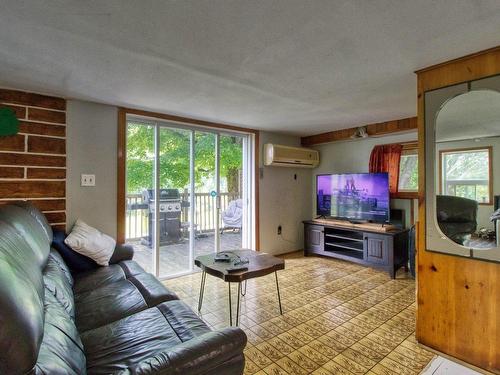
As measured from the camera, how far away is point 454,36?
5.09ft

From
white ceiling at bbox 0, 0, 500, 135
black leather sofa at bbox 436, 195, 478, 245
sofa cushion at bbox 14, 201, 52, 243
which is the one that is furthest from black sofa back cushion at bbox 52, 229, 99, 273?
black leather sofa at bbox 436, 195, 478, 245

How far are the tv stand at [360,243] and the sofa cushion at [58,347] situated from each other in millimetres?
3372

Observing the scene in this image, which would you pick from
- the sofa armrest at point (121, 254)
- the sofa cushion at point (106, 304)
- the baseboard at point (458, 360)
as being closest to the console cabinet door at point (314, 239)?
the baseboard at point (458, 360)

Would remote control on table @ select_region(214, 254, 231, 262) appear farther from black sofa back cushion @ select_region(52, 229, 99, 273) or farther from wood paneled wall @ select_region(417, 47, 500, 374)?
wood paneled wall @ select_region(417, 47, 500, 374)

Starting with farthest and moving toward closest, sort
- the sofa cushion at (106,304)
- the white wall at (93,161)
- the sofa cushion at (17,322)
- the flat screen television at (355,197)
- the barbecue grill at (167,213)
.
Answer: the flat screen television at (355,197)
the barbecue grill at (167,213)
the white wall at (93,161)
the sofa cushion at (106,304)
the sofa cushion at (17,322)

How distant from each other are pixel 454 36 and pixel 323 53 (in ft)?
2.38

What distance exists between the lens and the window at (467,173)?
5.95 feet

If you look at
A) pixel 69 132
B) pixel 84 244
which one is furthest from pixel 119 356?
pixel 69 132

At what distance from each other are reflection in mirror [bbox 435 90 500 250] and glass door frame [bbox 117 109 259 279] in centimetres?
260

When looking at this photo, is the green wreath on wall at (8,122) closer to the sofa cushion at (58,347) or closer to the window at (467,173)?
the sofa cushion at (58,347)

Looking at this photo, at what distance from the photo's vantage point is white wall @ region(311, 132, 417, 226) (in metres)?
3.82

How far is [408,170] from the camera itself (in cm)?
375

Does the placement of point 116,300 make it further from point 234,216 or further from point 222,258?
point 234,216

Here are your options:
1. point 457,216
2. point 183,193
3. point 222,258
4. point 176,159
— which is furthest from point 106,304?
point 457,216
